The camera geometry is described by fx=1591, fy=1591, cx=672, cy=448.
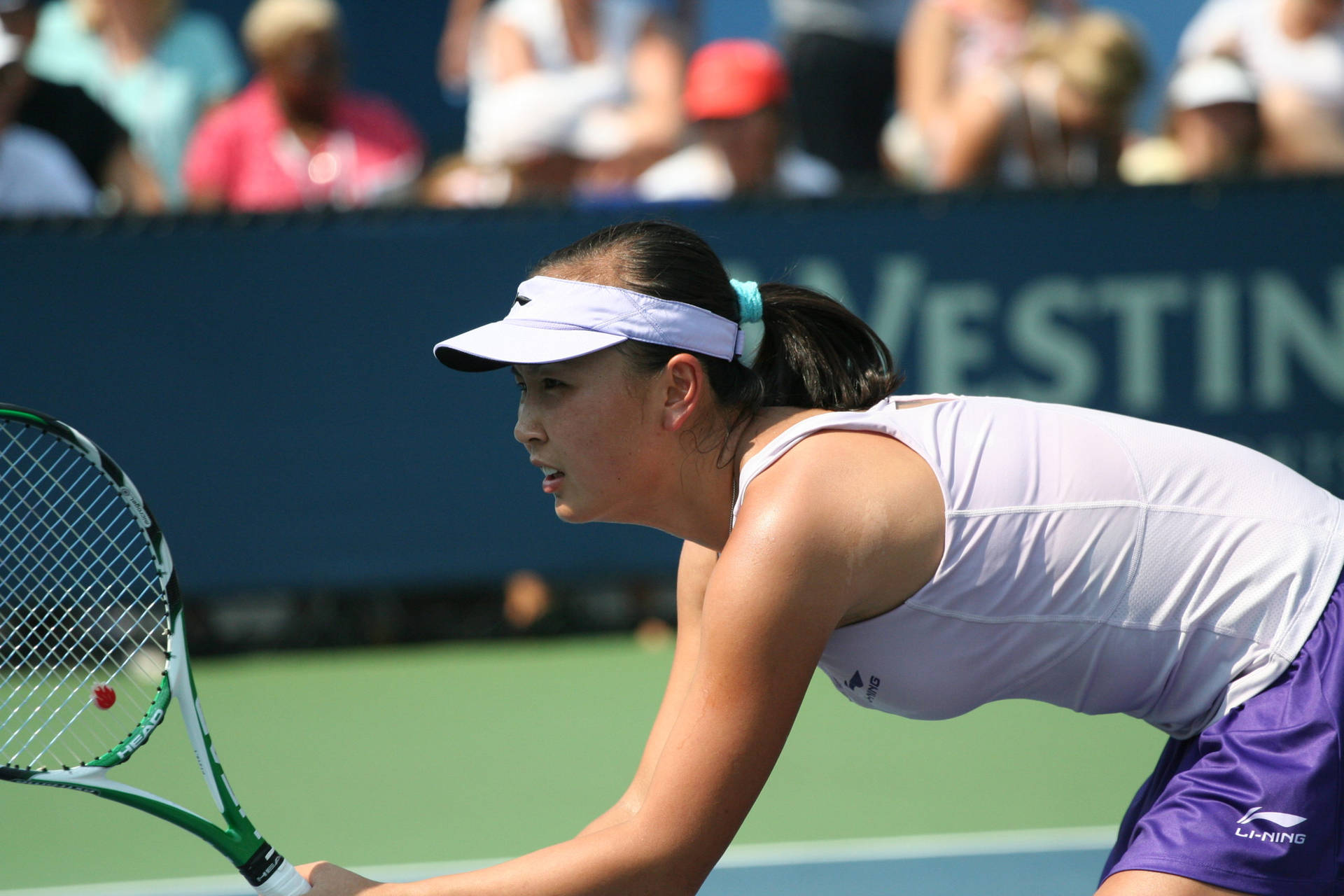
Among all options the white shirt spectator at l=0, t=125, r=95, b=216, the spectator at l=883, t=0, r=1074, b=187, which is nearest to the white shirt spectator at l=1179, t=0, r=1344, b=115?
the spectator at l=883, t=0, r=1074, b=187

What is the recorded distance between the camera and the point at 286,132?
6.16 meters

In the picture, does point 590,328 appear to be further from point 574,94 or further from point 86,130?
point 86,130

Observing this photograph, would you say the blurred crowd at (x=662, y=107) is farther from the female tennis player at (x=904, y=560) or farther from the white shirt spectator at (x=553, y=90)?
the female tennis player at (x=904, y=560)

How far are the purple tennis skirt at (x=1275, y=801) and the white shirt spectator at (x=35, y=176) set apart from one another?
4724 millimetres

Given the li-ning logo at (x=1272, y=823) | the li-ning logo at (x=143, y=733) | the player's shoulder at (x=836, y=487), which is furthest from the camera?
the li-ning logo at (x=143, y=733)

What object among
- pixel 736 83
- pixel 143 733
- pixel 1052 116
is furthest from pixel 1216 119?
pixel 143 733

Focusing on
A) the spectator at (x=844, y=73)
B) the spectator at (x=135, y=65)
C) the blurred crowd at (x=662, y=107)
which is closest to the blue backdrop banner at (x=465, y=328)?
the blurred crowd at (x=662, y=107)

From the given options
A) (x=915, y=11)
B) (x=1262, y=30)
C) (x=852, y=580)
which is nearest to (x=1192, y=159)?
(x=1262, y=30)

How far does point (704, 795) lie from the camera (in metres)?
1.92

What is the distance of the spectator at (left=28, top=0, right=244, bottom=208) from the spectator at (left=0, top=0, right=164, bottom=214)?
0.18m

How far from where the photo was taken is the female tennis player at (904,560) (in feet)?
6.30

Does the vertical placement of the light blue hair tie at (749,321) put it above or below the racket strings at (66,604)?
above

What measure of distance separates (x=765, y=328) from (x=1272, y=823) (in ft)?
3.02

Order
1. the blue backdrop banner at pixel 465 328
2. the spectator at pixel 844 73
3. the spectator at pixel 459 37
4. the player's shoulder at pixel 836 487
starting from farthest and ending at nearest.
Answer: the spectator at pixel 459 37 < the spectator at pixel 844 73 < the blue backdrop banner at pixel 465 328 < the player's shoulder at pixel 836 487
